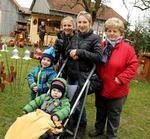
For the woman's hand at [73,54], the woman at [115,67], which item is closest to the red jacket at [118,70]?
the woman at [115,67]

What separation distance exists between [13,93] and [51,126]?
14.6 feet

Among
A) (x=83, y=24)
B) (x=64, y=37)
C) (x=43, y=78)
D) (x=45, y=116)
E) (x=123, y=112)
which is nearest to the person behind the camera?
(x=45, y=116)

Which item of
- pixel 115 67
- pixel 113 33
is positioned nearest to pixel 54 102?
pixel 115 67

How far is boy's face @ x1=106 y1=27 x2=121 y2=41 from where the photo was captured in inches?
226

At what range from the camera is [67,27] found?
5.81 meters

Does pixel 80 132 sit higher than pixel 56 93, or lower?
lower

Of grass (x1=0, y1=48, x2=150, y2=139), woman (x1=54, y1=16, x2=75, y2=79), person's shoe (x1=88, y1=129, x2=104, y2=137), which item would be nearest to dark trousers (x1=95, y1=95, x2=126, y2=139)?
person's shoe (x1=88, y1=129, x2=104, y2=137)

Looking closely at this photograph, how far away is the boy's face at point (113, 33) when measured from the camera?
5746 mm

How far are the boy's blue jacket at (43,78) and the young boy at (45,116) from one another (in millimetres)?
488

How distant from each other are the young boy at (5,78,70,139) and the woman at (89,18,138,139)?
71cm

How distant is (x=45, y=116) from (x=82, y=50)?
1.16 m

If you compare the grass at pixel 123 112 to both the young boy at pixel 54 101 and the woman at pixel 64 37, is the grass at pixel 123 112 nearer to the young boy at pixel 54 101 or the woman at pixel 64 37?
the young boy at pixel 54 101

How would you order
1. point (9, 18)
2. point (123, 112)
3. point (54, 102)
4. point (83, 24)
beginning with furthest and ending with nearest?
point (9, 18), point (123, 112), point (83, 24), point (54, 102)

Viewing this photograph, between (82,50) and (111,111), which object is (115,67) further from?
(111,111)
